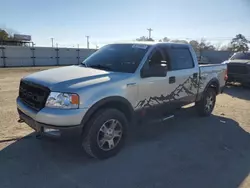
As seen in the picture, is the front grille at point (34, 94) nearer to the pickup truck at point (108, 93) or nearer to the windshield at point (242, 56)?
the pickup truck at point (108, 93)

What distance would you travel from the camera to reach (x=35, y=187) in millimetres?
3105

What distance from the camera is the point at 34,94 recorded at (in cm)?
376

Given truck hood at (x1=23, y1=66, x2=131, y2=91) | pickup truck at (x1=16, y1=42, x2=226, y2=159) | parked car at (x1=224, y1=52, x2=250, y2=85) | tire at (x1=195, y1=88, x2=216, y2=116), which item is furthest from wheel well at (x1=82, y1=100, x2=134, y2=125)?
parked car at (x1=224, y1=52, x2=250, y2=85)

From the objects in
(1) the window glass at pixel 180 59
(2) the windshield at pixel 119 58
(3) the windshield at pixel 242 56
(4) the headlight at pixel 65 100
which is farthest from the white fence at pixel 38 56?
(4) the headlight at pixel 65 100

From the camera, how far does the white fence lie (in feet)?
102

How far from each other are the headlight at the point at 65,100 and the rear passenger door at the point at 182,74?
2.30m

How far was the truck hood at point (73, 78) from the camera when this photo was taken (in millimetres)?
3486

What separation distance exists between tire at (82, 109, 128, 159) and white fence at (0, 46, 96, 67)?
30.8 metres

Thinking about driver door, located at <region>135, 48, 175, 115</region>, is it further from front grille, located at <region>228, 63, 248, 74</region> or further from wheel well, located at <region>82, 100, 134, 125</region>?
front grille, located at <region>228, 63, 248, 74</region>

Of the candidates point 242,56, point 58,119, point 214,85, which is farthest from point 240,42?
point 58,119

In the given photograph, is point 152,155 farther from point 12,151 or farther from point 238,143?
point 12,151

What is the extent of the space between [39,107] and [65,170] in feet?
3.40

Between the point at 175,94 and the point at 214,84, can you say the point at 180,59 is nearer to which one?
the point at 175,94

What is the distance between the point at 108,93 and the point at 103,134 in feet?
2.28
